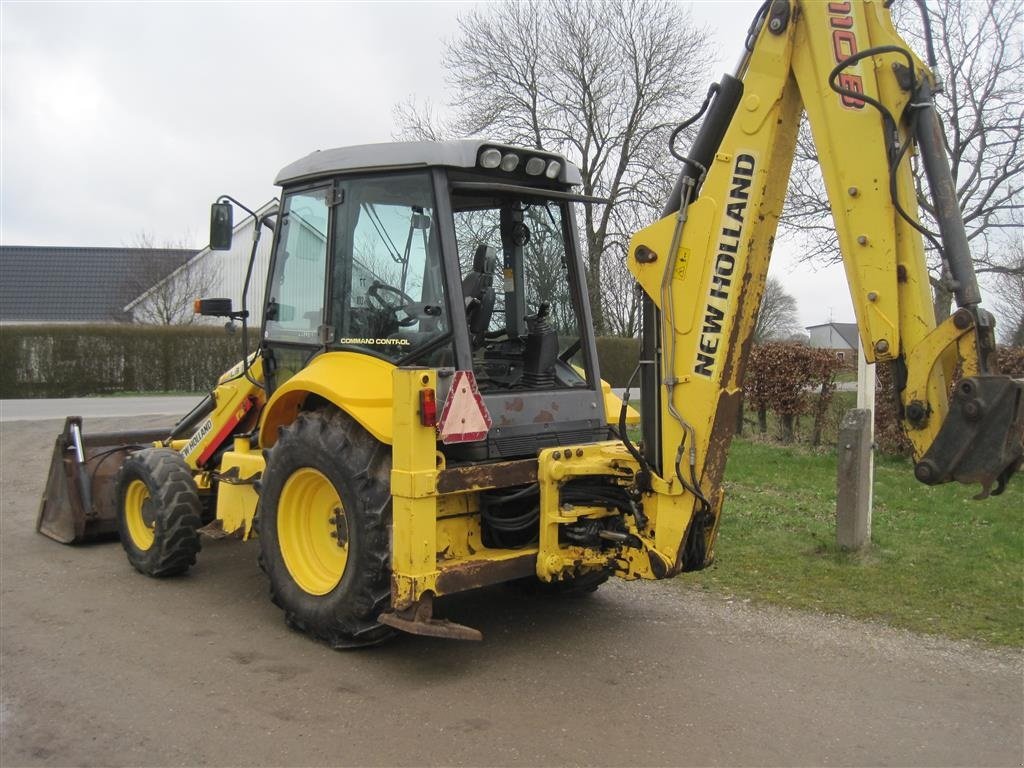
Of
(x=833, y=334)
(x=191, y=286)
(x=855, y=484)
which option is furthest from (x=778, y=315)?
(x=855, y=484)

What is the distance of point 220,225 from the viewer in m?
5.70

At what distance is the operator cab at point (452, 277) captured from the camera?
15.7ft

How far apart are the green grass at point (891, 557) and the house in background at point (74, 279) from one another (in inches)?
1167

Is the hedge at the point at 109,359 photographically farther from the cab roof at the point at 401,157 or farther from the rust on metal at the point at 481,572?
the rust on metal at the point at 481,572

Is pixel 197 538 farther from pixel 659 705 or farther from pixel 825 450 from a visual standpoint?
pixel 825 450

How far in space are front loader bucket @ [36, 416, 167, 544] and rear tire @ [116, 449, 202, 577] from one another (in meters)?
0.52

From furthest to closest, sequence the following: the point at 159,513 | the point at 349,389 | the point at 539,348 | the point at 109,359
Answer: the point at 109,359 → the point at 159,513 → the point at 539,348 → the point at 349,389

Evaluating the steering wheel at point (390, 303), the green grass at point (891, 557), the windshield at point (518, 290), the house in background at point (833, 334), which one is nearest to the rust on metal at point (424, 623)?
the windshield at point (518, 290)

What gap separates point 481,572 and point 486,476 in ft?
1.54

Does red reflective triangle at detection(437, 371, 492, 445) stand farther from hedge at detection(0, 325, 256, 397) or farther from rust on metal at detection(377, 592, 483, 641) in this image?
hedge at detection(0, 325, 256, 397)

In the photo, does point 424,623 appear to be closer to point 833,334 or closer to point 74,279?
point 74,279

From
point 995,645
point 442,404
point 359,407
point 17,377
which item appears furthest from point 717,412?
point 17,377

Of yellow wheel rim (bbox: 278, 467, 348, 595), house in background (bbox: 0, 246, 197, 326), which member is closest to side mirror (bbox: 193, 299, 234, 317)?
yellow wheel rim (bbox: 278, 467, 348, 595)

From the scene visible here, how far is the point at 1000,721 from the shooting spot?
399 cm
